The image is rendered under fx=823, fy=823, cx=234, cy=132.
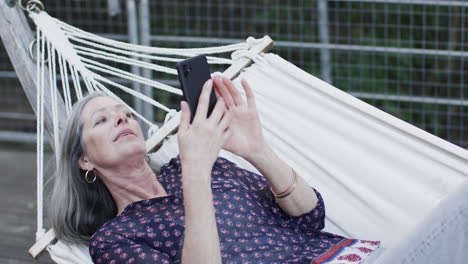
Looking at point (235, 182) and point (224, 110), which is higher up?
point (224, 110)

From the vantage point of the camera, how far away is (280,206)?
6.38 ft

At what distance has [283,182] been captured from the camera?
1894mm

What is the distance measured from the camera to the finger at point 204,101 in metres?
1.57

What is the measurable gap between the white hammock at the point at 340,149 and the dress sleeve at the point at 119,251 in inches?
5.5

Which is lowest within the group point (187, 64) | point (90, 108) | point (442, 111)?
point (442, 111)

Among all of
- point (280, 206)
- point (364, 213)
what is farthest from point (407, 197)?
point (280, 206)

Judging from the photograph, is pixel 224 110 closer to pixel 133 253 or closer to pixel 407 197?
pixel 133 253

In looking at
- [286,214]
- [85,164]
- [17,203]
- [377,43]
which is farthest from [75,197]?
[377,43]

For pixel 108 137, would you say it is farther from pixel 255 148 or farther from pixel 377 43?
pixel 377 43

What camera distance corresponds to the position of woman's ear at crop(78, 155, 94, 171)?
1969 mm

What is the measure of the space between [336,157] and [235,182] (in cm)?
29

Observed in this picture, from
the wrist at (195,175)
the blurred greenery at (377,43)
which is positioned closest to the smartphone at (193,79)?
the wrist at (195,175)

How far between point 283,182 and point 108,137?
0.42m

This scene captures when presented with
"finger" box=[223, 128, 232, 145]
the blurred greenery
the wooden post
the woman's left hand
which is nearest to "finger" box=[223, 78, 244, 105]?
the woman's left hand
